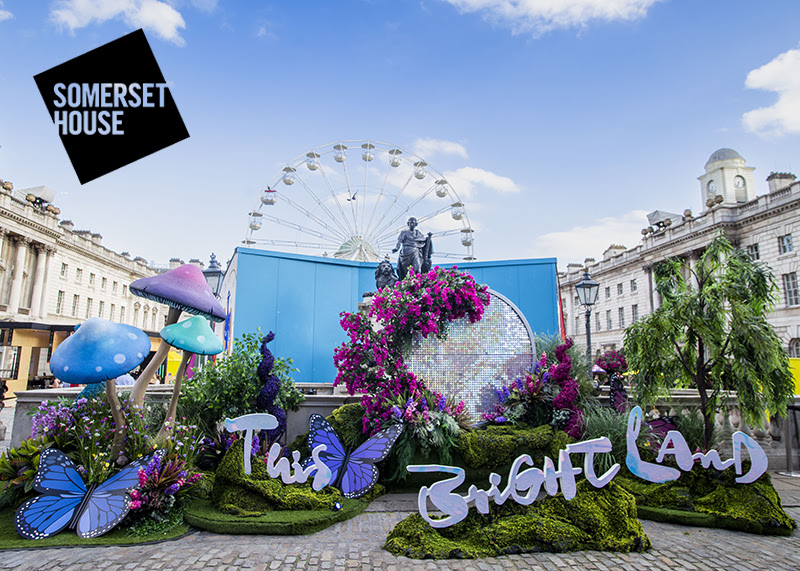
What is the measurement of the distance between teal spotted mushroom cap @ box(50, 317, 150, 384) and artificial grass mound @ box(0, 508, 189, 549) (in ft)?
5.07

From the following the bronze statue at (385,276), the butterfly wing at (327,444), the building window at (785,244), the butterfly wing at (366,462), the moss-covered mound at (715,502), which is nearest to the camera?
the moss-covered mound at (715,502)

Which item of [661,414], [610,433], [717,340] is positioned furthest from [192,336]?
[661,414]

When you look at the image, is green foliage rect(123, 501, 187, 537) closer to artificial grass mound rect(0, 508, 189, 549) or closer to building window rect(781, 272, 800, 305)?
artificial grass mound rect(0, 508, 189, 549)

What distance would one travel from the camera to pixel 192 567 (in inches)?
165

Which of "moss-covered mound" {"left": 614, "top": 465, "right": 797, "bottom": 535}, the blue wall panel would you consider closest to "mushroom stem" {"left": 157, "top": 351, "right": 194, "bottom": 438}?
the blue wall panel

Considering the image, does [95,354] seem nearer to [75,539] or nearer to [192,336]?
[192,336]

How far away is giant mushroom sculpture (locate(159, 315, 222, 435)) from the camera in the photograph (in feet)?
19.4

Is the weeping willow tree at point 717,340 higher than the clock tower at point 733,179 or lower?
lower

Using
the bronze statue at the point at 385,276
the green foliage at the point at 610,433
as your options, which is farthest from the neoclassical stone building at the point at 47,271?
the green foliage at the point at 610,433

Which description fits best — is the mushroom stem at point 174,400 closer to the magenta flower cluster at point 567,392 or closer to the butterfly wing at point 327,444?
the butterfly wing at point 327,444

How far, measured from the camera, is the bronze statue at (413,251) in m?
9.97

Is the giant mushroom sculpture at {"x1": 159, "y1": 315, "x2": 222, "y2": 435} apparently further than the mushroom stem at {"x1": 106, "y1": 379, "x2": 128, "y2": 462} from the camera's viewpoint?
Yes

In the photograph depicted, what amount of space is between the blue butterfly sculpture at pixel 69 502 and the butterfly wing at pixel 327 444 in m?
1.99

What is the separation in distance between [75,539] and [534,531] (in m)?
4.53
